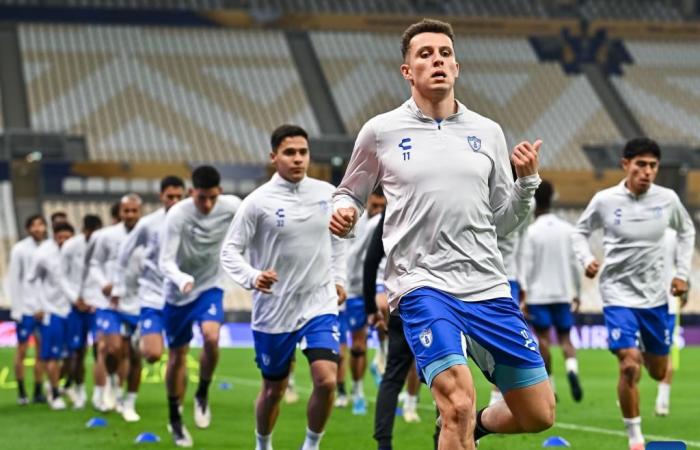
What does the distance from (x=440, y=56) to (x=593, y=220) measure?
5.23 meters

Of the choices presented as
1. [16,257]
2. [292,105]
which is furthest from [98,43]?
[16,257]

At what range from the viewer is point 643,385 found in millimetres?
20047

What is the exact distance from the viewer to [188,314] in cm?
1270

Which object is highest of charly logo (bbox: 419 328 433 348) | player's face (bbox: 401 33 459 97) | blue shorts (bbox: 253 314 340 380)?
player's face (bbox: 401 33 459 97)

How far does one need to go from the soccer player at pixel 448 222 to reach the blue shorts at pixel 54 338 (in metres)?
11.1

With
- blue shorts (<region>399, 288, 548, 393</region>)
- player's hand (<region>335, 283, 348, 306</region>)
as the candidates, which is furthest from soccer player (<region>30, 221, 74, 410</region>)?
blue shorts (<region>399, 288, 548, 393</region>)

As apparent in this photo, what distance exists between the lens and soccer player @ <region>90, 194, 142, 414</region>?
1568cm

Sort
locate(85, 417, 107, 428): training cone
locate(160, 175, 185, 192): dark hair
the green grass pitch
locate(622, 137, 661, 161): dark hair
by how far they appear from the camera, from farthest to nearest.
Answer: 1. locate(85, 417, 107, 428): training cone
2. locate(160, 175, 185, 192): dark hair
3. the green grass pitch
4. locate(622, 137, 661, 161): dark hair

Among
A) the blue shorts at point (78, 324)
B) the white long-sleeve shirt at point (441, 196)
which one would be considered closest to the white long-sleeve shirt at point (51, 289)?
the blue shorts at point (78, 324)

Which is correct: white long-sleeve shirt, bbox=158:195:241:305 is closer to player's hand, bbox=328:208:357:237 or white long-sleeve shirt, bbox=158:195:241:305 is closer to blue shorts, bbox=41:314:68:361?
blue shorts, bbox=41:314:68:361

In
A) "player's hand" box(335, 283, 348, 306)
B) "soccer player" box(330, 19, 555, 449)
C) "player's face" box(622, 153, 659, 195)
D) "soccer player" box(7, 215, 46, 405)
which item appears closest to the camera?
"soccer player" box(330, 19, 555, 449)

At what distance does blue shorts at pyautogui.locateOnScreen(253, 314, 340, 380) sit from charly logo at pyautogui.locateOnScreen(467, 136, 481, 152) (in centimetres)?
312

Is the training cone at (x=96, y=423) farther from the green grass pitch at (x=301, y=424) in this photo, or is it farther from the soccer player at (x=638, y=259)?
the soccer player at (x=638, y=259)

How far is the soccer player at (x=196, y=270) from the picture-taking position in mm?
12516
